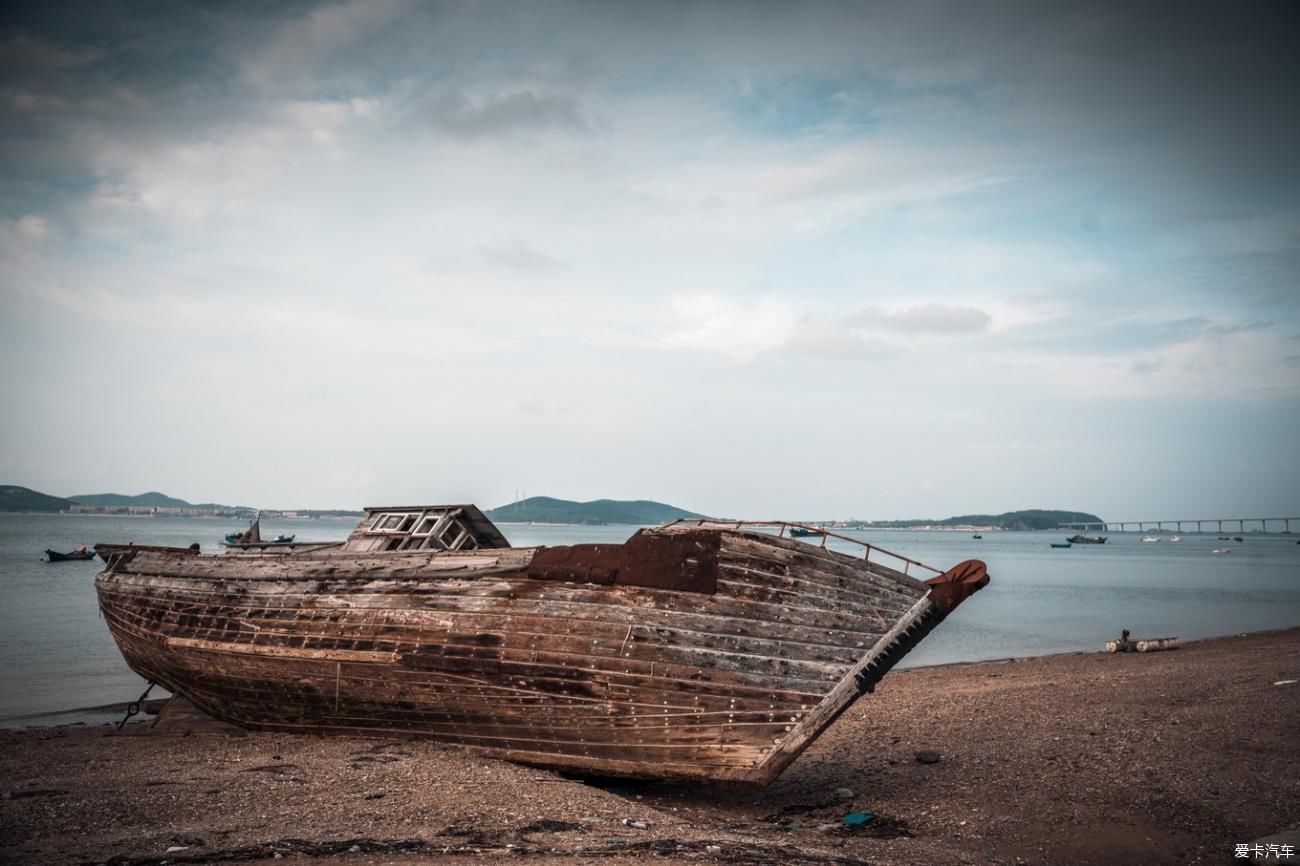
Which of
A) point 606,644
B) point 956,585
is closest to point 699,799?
point 606,644

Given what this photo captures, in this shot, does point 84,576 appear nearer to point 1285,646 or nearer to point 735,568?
point 735,568

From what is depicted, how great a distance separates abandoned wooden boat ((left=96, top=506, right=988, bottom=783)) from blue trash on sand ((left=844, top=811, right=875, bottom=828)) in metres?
1.17

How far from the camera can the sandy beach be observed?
721 centimetres

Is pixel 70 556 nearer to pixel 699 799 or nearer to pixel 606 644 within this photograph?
pixel 699 799

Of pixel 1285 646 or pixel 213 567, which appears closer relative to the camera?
pixel 213 567

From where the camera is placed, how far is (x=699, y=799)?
9.81m

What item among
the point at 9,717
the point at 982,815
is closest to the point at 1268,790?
the point at 982,815

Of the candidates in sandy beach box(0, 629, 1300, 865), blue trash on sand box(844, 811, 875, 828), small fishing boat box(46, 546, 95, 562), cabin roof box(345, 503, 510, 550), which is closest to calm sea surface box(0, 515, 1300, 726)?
small fishing boat box(46, 546, 95, 562)

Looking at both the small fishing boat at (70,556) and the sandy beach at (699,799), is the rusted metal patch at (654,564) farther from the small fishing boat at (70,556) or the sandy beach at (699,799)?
the small fishing boat at (70,556)

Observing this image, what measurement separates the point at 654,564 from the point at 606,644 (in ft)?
3.26

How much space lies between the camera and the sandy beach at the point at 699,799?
284 inches

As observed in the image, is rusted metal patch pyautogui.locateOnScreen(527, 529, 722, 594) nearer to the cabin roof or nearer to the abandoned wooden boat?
the abandoned wooden boat

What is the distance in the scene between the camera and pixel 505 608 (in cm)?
948

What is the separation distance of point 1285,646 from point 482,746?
2426 cm
